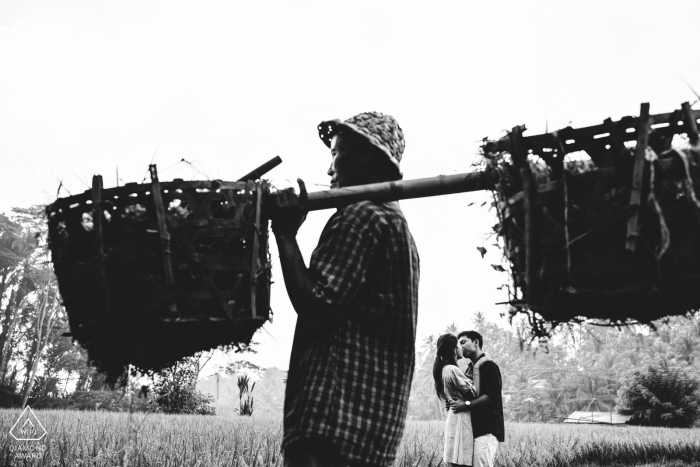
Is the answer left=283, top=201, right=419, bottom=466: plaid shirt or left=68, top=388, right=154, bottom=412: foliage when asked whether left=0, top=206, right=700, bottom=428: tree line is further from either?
left=283, top=201, right=419, bottom=466: plaid shirt

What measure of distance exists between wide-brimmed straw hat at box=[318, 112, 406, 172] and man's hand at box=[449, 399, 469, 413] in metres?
3.69

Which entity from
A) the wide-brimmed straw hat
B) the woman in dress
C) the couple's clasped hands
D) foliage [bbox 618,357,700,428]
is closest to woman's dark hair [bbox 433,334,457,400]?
the woman in dress

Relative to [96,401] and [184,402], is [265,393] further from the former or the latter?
[184,402]

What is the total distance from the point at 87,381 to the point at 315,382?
43.4 m

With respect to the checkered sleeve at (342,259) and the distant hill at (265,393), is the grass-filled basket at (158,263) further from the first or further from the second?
the distant hill at (265,393)

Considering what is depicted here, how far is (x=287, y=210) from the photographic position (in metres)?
1.79

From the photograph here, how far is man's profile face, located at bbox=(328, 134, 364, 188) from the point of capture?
1980mm

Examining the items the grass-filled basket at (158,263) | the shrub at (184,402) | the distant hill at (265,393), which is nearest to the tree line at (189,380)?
the shrub at (184,402)

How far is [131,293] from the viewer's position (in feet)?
5.38

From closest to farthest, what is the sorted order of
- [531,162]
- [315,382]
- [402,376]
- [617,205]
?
[617,205]
[531,162]
[315,382]
[402,376]

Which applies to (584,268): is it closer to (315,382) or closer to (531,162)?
(531,162)

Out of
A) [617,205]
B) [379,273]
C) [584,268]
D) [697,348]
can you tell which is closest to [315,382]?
[379,273]

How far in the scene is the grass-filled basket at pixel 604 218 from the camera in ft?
3.92

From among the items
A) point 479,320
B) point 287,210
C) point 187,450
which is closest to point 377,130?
point 287,210
